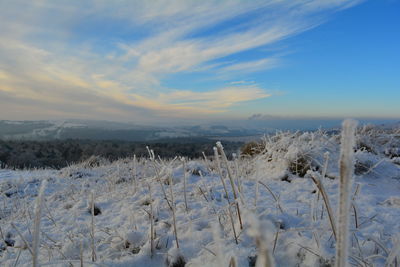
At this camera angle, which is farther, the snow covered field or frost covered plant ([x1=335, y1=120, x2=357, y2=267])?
the snow covered field

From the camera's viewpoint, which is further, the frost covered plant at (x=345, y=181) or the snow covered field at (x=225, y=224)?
the snow covered field at (x=225, y=224)

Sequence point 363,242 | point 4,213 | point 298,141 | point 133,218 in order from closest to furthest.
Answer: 1. point 363,242
2. point 133,218
3. point 4,213
4. point 298,141

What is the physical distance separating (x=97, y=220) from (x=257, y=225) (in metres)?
2.94

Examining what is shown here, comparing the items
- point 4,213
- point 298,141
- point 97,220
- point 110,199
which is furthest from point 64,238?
point 298,141

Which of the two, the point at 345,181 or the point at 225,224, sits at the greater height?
the point at 345,181

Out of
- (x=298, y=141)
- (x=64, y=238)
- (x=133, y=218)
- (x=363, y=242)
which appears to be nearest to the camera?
(x=363, y=242)

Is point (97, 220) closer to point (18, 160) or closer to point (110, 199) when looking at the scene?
point (110, 199)

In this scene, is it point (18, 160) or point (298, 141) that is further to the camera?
point (18, 160)

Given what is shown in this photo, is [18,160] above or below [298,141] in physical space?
below

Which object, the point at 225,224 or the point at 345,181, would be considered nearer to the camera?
the point at 345,181

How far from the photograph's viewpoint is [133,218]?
108 inches

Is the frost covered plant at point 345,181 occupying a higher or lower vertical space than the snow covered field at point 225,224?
higher

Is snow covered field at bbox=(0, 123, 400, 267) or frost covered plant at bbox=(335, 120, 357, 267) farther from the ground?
frost covered plant at bbox=(335, 120, 357, 267)

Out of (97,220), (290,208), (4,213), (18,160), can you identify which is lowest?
(18,160)
